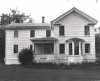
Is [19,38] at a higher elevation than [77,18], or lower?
lower

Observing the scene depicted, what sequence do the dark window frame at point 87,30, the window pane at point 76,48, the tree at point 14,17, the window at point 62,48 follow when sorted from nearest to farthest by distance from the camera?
the window pane at point 76,48, the dark window frame at point 87,30, the window at point 62,48, the tree at point 14,17

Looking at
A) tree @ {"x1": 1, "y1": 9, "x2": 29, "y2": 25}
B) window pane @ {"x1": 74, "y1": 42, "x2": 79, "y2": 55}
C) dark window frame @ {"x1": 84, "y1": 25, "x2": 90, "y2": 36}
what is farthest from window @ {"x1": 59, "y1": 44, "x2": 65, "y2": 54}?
tree @ {"x1": 1, "y1": 9, "x2": 29, "y2": 25}

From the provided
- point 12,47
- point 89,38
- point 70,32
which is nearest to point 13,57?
point 12,47

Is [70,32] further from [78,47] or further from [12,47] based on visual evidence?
[12,47]

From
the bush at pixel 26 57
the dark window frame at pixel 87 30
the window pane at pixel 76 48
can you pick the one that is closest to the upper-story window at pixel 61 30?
the window pane at pixel 76 48

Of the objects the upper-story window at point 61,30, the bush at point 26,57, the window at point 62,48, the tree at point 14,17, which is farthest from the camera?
the tree at point 14,17

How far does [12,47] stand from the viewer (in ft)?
116

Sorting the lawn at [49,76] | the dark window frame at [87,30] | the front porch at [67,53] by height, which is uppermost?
the dark window frame at [87,30]

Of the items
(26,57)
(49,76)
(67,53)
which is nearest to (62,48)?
(67,53)

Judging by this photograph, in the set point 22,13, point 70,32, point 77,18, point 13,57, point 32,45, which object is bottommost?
point 13,57

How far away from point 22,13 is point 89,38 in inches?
1554

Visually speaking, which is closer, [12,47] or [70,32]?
[70,32]

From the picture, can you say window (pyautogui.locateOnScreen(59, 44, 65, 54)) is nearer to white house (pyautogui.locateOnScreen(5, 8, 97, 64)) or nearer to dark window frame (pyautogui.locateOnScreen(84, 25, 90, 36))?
white house (pyautogui.locateOnScreen(5, 8, 97, 64))

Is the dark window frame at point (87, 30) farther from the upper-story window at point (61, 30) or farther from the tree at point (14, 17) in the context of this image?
the tree at point (14, 17)
